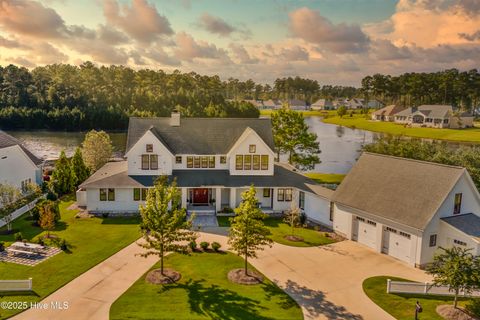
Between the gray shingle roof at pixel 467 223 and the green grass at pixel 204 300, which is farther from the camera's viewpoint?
the gray shingle roof at pixel 467 223

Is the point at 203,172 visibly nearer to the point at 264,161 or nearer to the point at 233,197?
the point at 233,197

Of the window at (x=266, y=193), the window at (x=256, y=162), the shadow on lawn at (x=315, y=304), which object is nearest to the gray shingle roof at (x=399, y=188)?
the window at (x=266, y=193)

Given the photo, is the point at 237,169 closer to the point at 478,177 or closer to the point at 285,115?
the point at 285,115

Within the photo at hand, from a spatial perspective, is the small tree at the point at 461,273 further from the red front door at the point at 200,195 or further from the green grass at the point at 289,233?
the red front door at the point at 200,195

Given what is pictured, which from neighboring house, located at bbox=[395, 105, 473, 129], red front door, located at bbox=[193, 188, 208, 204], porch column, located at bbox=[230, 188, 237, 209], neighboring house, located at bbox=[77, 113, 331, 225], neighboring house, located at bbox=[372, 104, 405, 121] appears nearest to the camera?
neighboring house, located at bbox=[77, 113, 331, 225]

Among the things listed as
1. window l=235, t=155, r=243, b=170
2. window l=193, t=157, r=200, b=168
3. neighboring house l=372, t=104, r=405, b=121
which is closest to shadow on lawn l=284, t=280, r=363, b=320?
window l=235, t=155, r=243, b=170

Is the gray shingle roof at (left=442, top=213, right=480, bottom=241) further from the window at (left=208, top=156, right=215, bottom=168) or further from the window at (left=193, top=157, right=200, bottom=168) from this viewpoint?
the window at (left=193, top=157, right=200, bottom=168)
